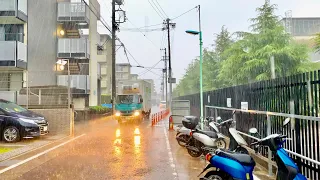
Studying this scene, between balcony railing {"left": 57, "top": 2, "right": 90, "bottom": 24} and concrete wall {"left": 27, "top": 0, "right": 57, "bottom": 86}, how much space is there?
0.55 metres

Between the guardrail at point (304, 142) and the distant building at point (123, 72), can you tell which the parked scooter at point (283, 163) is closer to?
the guardrail at point (304, 142)

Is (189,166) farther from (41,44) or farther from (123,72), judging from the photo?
(123,72)

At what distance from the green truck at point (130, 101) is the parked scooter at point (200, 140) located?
12.7 m

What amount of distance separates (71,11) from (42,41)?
4028mm

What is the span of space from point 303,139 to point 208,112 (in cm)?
967

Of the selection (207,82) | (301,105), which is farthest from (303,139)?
(207,82)

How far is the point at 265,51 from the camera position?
21.9 meters

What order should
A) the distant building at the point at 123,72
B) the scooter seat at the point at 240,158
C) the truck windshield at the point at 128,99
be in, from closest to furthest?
1. the scooter seat at the point at 240,158
2. the truck windshield at the point at 128,99
3. the distant building at the point at 123,72

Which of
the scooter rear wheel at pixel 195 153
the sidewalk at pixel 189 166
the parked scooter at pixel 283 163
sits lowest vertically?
the sidewalk at pixel 189 166

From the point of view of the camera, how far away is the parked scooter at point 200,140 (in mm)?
7801

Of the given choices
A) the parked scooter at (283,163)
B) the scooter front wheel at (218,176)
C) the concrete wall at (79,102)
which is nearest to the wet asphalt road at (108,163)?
the scooter front wheel at (218,176)

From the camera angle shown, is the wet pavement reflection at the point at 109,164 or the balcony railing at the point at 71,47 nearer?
the wet pavement reflection at the point at 109,164

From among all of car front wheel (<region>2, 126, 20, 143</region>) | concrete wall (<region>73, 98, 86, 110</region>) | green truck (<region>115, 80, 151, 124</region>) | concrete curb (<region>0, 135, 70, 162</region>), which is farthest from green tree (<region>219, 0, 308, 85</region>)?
car front wheel (<region>2, 126, 20, 143</region>)

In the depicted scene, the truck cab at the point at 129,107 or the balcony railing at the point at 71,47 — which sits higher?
the balcony railing at the point at 71,47
